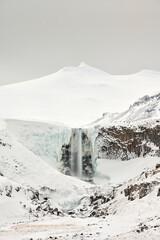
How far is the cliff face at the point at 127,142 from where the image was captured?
7669cm

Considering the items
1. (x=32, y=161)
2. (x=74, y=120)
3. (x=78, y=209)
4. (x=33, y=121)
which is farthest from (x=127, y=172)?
(x=74, y=120)

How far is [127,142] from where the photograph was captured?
7700 centimetres

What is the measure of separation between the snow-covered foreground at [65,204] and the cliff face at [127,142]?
30.8 m

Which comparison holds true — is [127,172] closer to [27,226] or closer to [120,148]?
[120,148]

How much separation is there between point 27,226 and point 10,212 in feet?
17.3

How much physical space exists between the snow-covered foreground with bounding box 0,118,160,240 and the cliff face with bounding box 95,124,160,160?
30.8 metres

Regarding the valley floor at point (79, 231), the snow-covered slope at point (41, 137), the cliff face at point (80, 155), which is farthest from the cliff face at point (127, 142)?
the valley floor at point (79, 231)

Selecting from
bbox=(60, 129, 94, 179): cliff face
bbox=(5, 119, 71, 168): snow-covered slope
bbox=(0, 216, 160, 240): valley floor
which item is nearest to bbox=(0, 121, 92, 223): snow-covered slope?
bbox=(0, 216, 160, 240): valley floor

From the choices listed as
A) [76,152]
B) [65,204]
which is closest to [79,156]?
[76,152]

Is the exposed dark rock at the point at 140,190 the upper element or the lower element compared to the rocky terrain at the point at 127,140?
lower

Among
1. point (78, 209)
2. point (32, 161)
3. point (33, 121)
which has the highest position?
point (33, 121)

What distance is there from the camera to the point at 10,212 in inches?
1092

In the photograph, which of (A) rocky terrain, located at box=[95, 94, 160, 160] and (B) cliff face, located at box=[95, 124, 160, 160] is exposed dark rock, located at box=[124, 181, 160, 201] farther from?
(B) cliff face, located at box=[95, 124, 160, 160]

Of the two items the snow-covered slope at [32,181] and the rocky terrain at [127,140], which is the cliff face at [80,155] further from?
the snow-covered slope at [32,181]
